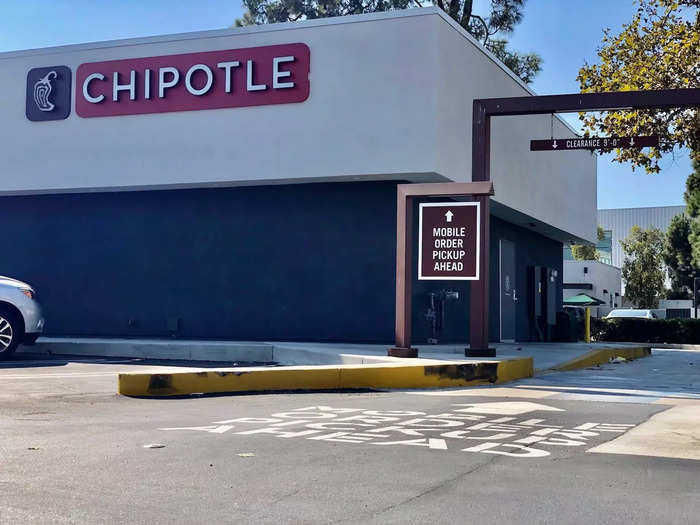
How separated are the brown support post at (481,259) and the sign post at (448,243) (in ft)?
0.05

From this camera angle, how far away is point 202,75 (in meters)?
18.7

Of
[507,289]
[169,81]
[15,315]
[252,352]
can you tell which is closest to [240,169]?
[169,81]

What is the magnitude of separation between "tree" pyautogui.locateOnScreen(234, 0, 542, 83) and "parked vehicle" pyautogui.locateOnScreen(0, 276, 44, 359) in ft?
76.3

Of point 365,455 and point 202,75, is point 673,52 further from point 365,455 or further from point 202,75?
point 365,455

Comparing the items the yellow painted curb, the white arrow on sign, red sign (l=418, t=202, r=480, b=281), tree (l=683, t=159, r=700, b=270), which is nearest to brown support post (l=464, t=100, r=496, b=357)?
red sign (l=418, t=202, r=480, b=281)

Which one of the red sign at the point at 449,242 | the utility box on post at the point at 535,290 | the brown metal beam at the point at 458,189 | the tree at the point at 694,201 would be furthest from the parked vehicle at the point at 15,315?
the tree at the point at 694,201

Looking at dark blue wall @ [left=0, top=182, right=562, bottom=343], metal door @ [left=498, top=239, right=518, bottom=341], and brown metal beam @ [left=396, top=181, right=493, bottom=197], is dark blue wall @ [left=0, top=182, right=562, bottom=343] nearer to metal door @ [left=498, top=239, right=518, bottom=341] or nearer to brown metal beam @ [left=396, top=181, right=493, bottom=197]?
metal door @ [left=498, top=239, right=518, bottom=341]

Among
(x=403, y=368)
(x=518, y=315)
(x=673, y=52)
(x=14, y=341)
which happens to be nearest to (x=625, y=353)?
(x=518, y=315)

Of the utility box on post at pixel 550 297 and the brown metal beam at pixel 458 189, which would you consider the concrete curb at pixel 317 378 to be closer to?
the brown metal beam at pixel 458 189

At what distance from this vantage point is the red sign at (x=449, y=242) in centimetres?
1390

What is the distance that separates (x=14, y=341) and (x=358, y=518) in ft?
37.6

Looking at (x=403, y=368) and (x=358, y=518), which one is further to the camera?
(x=403, y=368)

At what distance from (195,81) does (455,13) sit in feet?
60.1

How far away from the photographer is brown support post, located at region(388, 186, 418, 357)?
14.0 metres
